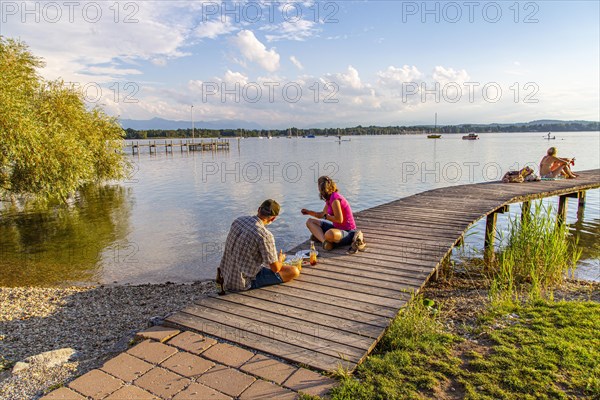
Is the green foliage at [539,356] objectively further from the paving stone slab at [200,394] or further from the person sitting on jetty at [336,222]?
the person sitting on jetty at [336,222]

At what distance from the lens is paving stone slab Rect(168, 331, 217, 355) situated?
13.1 ft

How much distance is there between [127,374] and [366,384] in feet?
7.28

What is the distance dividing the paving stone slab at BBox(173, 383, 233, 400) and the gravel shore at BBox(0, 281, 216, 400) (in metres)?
1.48

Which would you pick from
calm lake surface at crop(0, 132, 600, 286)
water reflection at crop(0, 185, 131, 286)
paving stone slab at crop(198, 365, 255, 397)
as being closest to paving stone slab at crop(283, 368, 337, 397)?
paving stone slab at crop(198, 365, 255, 397)

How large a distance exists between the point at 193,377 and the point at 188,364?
0.23 metres

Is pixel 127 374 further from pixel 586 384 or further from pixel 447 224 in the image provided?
pixel 447 224

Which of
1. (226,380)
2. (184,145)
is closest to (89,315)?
(226,380)

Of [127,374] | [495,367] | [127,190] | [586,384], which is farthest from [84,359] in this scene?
[127,190]

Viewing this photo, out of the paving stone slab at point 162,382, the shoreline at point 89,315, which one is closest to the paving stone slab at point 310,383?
the paving stone slab at point 162,382

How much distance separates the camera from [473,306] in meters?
5.88

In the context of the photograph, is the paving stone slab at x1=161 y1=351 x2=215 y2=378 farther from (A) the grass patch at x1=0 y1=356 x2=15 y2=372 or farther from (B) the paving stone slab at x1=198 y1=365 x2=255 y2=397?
(A) the grass patch at x1=0 y1=356 x2=15 y2=372

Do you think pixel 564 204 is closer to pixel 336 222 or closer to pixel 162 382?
pixel 336 222

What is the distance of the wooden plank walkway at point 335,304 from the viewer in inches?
158

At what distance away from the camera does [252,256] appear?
17.1 feet
